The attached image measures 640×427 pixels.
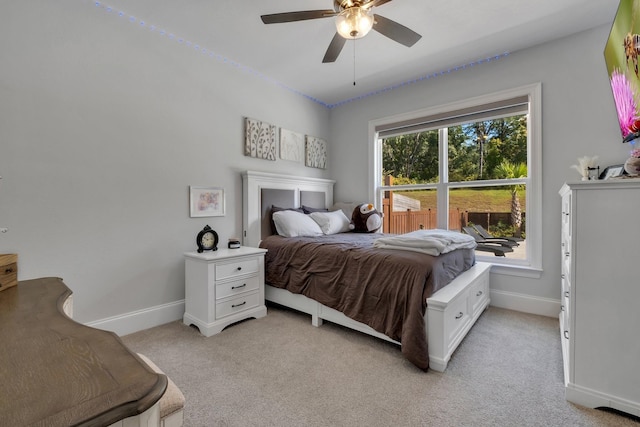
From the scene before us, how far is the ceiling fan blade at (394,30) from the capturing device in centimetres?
189

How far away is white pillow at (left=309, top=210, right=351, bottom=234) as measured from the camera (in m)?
3.36

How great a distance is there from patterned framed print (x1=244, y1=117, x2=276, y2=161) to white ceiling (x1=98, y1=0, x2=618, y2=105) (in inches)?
24.3

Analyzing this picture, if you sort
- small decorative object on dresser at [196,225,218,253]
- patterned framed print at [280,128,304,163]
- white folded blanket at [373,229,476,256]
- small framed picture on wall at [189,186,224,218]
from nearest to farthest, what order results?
white folded blanket at [373,229,476,256] → small decorative object on dresser at [196,225,218,253] → small framed picture on wall at [189,186,224,218] → patterned framed print at [280,128,304,163]

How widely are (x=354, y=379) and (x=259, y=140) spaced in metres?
2.61

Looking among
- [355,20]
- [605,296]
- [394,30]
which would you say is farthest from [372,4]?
[605,296]

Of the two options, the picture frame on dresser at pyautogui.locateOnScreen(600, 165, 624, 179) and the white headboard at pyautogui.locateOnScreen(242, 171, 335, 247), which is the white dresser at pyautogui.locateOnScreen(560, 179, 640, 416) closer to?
the picture frame on dresser at pyautogui.locateOnScreen(600, 165, 624, 179)

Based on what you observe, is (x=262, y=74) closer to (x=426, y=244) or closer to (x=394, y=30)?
(x=394, y=30)

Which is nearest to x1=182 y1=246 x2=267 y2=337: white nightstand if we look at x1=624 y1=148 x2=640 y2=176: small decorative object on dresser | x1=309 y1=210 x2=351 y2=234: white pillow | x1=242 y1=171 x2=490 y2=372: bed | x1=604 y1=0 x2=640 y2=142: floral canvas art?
x1=242 y1=171 x2=490 y2=372: bed

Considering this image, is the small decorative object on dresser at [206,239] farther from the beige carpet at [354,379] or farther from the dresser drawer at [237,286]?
the beige carpet at [354,379]

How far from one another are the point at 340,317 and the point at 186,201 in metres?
1.79

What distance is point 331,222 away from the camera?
11.2 ft

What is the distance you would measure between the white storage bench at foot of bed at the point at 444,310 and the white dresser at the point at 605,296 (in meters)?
0.60

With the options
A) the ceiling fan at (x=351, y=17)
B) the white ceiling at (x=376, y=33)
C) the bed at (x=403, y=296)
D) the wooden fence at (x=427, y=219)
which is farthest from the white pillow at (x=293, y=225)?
the ceiling fan at (x=351, y=17)

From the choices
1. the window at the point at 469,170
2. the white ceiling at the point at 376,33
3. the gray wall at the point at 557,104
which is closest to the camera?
the white ceiling at the point at 376,33
